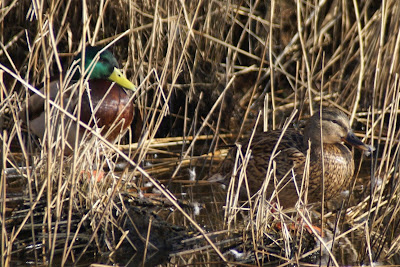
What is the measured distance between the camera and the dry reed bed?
11.5ft

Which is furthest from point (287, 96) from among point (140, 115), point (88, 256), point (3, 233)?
point (3, 233)

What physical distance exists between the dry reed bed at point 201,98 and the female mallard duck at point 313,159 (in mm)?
147

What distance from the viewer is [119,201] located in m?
3.74

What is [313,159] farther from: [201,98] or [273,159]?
[201,98]

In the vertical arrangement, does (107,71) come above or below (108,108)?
above

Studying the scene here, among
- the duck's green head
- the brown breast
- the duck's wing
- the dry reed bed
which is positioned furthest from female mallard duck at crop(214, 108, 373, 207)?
the duck's green head

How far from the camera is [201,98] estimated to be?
17.5 feet

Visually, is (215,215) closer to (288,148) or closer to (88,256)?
(288,148)

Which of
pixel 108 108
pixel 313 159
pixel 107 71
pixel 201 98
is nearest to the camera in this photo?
pixel 313 159

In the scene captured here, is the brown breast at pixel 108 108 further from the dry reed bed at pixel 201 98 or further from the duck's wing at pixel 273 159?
the duck's wing at pixel 273 159

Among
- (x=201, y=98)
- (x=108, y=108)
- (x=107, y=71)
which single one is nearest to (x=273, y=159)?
(x=108, y=108)

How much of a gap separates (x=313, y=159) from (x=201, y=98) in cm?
160

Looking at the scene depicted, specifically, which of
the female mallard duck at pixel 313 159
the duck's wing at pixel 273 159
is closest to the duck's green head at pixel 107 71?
the duck's wing at pixel 273 159

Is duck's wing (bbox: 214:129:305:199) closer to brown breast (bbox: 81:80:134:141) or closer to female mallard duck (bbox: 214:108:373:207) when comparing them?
female mallard duck (bbox: 214:108:373:207)
